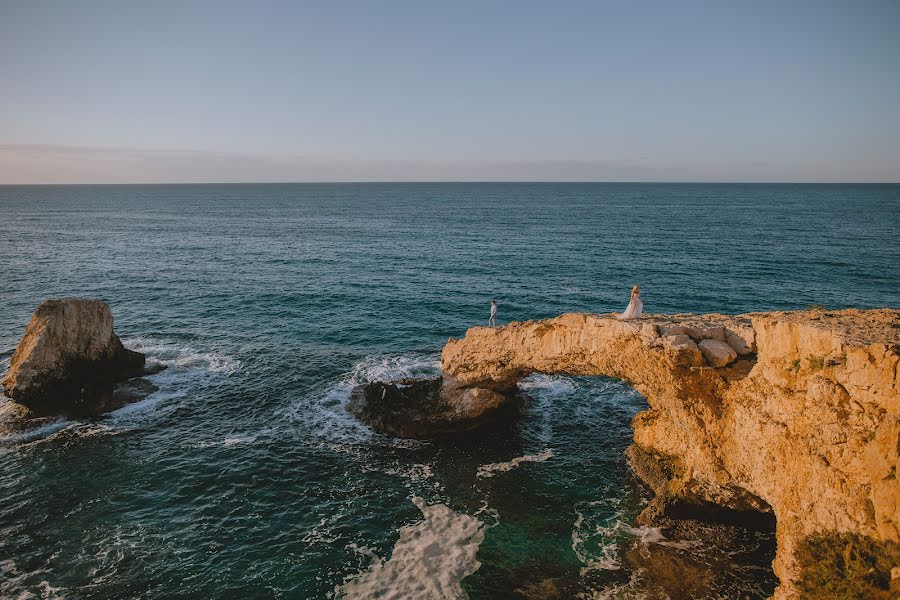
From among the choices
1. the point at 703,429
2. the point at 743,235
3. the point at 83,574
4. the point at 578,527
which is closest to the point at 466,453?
the point at 578,527

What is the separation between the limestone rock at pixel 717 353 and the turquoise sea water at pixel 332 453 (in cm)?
676

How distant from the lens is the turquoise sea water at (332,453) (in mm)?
17062

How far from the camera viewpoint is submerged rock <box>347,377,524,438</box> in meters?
25.8

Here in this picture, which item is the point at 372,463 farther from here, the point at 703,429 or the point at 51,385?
the point at 51,385

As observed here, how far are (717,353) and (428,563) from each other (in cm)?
1294

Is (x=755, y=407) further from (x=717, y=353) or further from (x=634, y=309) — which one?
(x=634, y=309)

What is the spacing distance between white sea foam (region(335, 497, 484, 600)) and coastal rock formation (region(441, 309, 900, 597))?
24.1 ft

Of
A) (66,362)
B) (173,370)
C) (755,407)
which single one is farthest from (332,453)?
(755,407)

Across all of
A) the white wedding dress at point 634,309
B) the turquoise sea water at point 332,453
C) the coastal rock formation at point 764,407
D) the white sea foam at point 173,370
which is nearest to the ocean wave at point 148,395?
the white sea foam at point 173,370

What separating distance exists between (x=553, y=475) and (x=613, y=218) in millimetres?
101634

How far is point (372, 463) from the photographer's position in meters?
23.5

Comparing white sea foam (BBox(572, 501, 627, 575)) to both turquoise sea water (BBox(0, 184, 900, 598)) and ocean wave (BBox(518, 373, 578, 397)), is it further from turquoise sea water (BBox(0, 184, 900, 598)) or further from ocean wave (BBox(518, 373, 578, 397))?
ocean wave (BBox(518, 373, 578, 397))

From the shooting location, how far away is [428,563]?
17453 mm

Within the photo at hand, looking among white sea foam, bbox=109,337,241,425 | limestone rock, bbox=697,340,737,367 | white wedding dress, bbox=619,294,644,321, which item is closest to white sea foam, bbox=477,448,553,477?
white wedding dress, bbox=619,294,644,321
